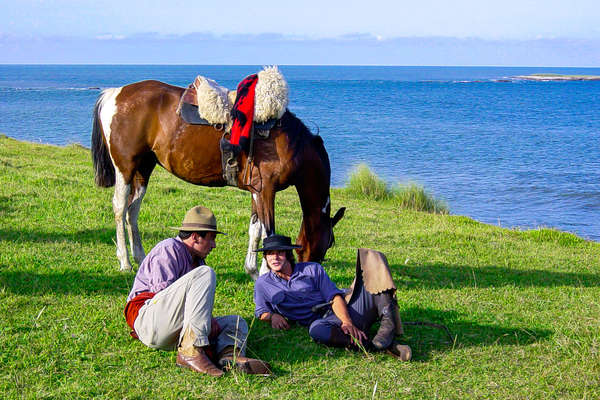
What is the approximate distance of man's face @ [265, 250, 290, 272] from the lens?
577 centimetres

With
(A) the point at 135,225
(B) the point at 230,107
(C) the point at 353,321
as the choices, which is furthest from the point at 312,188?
(A) the point at 135,225

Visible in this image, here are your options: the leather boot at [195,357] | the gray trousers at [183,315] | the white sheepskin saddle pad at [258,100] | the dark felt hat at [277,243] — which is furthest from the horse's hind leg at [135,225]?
the leather boot at [195,357]

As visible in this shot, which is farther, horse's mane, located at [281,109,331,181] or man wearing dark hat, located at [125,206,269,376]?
horse's mane, located at [281,109,331,181]

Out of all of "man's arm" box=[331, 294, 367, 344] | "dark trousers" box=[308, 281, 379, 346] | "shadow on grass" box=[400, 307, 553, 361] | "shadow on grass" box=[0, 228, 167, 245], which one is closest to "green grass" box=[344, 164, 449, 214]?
"shadow on grass" box=[0, 228, 167, 245]

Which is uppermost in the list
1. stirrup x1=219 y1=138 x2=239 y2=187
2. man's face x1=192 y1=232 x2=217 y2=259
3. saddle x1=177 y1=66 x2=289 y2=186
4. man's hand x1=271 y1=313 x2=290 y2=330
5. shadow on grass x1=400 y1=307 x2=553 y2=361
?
saddle x1=177 y1=66 x2=289 y2=186

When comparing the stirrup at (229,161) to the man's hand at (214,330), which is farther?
the stirrup at (229,161)

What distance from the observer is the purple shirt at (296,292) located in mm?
5852

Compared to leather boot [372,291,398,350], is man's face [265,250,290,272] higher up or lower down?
higher up

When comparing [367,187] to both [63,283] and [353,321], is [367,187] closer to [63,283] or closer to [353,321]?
[63,283]

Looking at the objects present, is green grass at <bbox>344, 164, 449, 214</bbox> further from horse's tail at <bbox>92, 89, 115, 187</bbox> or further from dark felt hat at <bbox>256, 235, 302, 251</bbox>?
dark felt hat at <bbox>256, 235, 302, 251</bbox>

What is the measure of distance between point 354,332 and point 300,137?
8.86 feet

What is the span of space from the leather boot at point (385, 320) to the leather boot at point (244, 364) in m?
1.02

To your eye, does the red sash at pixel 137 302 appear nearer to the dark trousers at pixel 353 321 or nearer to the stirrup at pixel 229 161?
the dark trousers at pixel 353 321

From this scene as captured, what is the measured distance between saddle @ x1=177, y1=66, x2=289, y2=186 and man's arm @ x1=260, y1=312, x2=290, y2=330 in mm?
2112
